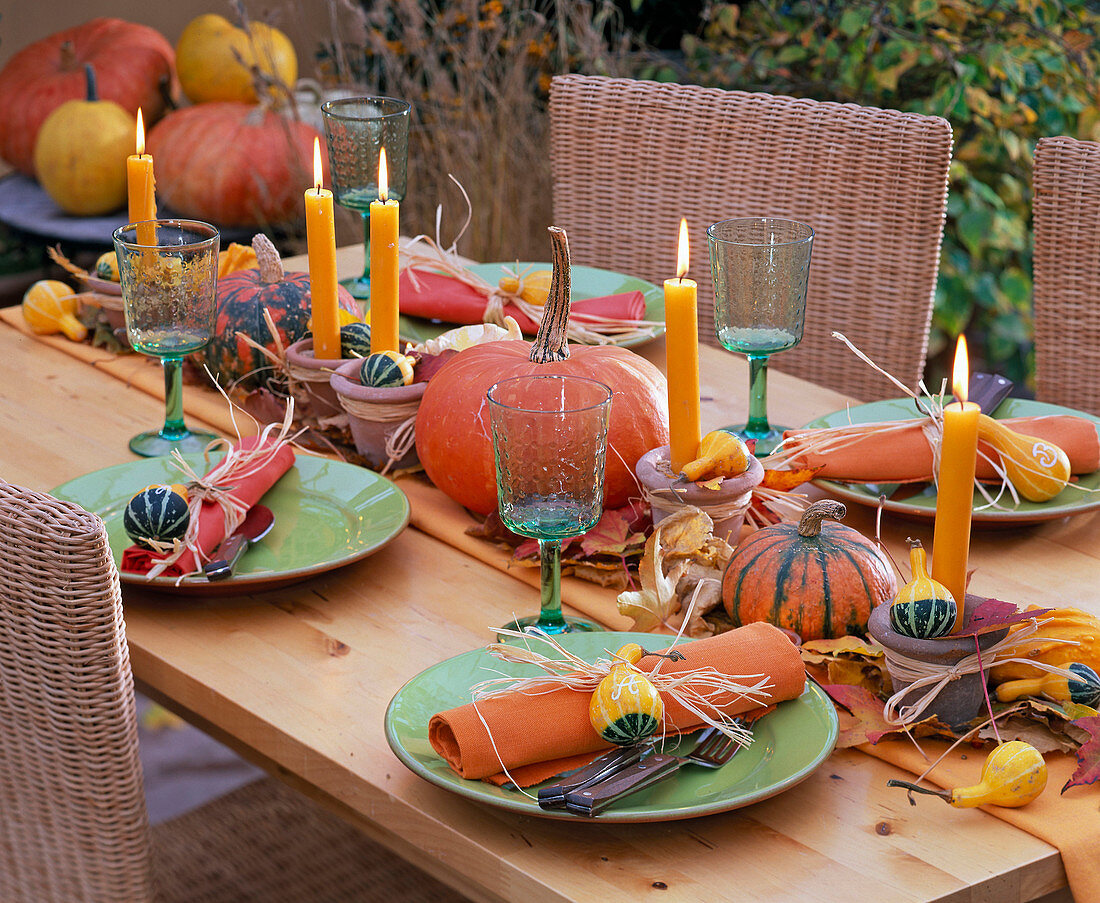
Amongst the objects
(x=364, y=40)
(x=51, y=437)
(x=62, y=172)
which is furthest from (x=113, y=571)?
(x=364, y=40)

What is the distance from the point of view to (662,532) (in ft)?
3.27

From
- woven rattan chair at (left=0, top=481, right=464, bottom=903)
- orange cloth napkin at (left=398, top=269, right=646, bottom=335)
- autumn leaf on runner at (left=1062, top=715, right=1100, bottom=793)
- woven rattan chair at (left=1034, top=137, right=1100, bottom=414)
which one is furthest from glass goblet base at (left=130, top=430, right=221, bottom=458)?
woven rattan chair at (left=1034, top=137, right=1100, bottom=414)

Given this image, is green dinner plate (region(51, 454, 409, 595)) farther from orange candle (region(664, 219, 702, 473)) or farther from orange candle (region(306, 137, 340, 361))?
orange candle (region(664, 219, 702, 473))

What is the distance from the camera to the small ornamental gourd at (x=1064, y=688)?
2.67 ft

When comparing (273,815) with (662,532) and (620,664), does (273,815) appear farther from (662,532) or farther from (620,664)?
(620,664)

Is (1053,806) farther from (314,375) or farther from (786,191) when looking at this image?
(786,191)

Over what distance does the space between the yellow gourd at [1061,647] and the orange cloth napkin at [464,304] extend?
28.5 inches

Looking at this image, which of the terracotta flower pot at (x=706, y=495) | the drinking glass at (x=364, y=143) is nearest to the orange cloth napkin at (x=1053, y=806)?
the terracotta flower pot at (x=706, y=495)

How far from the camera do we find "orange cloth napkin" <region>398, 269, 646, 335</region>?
4.94 ft

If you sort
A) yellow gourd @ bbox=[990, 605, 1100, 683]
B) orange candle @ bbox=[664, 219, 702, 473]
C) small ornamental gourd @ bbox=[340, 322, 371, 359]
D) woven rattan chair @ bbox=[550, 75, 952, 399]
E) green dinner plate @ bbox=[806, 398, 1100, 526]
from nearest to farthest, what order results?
yellow gourd @ bbox=[990, 605, 1100, 683] < orange candle @ bbox=[664, 219, 702, 473] < green dinner plate @ bbox=[806, 398, 1100, 526] < small ornamental gourd @ bbox=[340, 322, 371, 359] < woven rattan chair @ bbox=[550, 75, 952, 399]

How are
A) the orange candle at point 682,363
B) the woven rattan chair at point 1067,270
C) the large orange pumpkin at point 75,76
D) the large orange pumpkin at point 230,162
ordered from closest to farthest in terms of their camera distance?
the orange candle at point 682,363 < the woven rattan chair at point 1067,270 < the large orange pumpkin at point 230,162 < the large orange pumpkin at point 75,76

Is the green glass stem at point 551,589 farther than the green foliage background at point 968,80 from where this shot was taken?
No

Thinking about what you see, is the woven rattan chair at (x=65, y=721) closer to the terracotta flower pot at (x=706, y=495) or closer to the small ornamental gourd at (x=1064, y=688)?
the terracotta flower pot at (x=706, y=495)

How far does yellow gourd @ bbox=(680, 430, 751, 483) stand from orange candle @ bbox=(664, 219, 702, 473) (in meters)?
0.01
